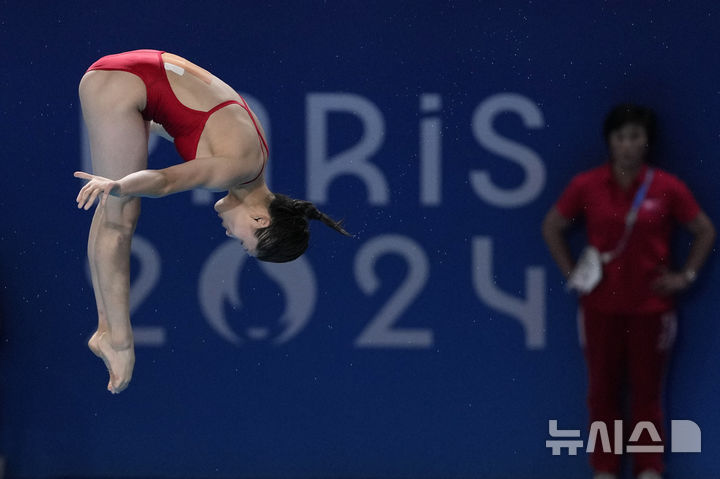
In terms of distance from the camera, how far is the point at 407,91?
511cm

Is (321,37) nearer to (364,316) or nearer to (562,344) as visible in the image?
(364,316)

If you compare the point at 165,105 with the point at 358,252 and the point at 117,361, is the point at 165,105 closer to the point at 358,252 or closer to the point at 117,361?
the point at 117,361

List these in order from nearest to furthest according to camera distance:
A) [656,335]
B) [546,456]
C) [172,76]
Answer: [172,76] < [656,335] < [546,456]

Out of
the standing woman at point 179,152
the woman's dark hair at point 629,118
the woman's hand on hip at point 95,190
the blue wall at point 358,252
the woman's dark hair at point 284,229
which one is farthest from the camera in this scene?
the blue wall at point 358,252

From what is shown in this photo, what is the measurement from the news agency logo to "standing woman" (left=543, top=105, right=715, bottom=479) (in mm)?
78

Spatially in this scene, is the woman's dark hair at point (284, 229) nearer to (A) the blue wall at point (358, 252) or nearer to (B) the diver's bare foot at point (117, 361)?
(B) the diver's bare foot at point (117, 361)

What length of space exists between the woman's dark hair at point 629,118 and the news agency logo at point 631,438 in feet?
4.56

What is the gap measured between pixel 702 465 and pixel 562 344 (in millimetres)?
907

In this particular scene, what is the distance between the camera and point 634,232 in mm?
4906

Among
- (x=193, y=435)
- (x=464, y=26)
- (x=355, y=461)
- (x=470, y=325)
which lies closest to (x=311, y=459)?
(x=355, y=461)

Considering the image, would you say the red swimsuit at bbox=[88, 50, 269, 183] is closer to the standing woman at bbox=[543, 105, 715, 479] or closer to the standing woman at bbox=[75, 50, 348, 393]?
the standing woman at bbox=[75, 50, 348, 393]

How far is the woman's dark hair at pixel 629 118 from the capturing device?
191 inches

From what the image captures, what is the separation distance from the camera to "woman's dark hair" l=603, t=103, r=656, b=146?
15.9ft

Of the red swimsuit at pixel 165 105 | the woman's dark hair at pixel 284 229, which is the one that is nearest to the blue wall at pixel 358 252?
the woman's dark hair at pixel 284 229
